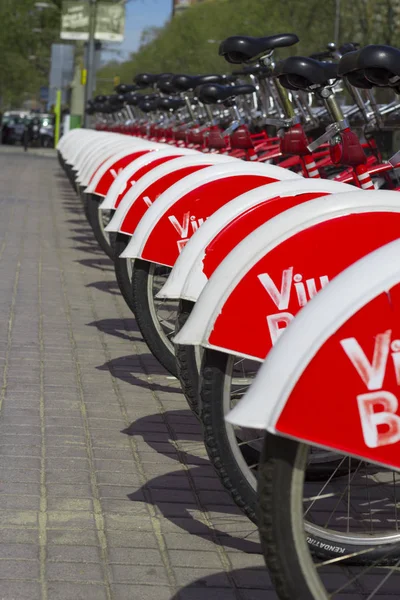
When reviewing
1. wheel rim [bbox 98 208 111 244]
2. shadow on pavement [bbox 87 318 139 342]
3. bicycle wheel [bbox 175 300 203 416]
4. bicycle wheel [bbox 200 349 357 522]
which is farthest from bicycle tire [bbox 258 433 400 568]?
wheel rim [bbox 98 208 111 244]

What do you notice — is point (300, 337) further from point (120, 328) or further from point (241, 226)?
point (120, 328)

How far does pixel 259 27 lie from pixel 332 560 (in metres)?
47.5

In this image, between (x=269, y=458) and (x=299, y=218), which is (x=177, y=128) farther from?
(x=269, y=458)

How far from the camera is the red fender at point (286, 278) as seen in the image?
344cm

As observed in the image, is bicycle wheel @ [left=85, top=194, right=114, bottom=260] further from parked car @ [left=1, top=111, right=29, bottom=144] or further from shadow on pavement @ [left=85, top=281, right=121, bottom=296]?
parked car @ [left=1, top=111, right=29, bottom=144]

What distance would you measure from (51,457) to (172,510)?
730 mm

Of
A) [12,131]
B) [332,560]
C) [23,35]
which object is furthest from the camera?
[23,35]

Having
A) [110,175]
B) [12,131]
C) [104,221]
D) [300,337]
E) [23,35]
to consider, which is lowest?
[12,131]

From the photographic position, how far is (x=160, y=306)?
19.0 feet

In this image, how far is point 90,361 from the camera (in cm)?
668

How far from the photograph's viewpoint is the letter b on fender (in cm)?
260

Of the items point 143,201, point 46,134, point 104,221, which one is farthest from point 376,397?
point 46,134

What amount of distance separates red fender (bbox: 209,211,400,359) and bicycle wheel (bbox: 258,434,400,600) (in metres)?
0.44

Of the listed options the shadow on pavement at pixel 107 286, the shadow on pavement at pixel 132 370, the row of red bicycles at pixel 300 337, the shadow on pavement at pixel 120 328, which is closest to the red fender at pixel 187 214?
the row of red bicycles at pixel 300 337
